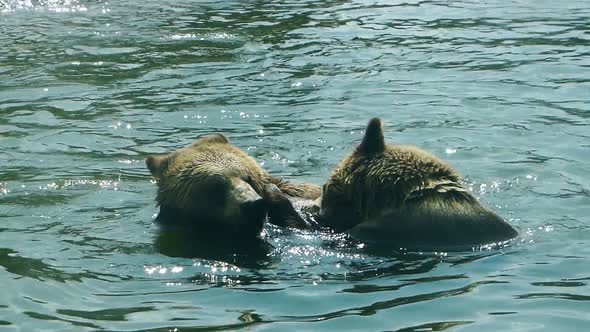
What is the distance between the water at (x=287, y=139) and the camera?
23.7ft

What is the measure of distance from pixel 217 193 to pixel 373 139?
113 centimetres

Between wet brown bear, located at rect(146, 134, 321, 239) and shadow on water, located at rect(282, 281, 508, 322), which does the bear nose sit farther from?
shadow on water, located at rect(282, 281, 508, 322)

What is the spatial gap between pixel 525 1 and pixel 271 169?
32.1ft

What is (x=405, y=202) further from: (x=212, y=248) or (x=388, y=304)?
(x=212, y=248)

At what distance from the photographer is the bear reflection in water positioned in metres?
8.10

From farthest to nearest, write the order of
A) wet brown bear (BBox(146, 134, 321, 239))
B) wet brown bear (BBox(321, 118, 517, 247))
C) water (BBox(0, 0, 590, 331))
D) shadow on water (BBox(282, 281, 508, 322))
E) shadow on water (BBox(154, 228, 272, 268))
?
1. wet brown bear (BBox(146, 134, 321, 239))
2. shadow on water (BBox(154, 228, 272, 268))
3. wet brown bear (BBox(321, 118, 517, 247))
4. water (BBox(0, 0, 590, 331))
5. shadow on water (BBox(282, 281, 508, 322))

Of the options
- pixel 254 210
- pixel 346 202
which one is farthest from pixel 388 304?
pixel 346 202

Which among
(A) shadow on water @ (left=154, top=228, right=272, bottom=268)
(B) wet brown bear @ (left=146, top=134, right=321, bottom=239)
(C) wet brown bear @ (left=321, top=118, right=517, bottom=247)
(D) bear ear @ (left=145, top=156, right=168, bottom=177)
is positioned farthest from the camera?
(D) bear ear @ (left=145, top=156, right=168, bottom=177)

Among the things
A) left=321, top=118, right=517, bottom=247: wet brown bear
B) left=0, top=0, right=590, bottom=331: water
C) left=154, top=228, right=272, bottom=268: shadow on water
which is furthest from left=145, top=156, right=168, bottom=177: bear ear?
left=321, top=118, right=517, bottom=247: wet brown bear

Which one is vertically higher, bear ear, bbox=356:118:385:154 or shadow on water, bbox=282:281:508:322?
bear ear, bbox=356:118:385:154

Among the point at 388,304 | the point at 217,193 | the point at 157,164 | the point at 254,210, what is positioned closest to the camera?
the point at 388,304

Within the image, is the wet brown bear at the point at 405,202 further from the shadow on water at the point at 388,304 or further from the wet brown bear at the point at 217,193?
the shadow on water at the point at 388,304

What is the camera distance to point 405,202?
26.8 feet

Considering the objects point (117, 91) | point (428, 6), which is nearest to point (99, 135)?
point (117, 91)
